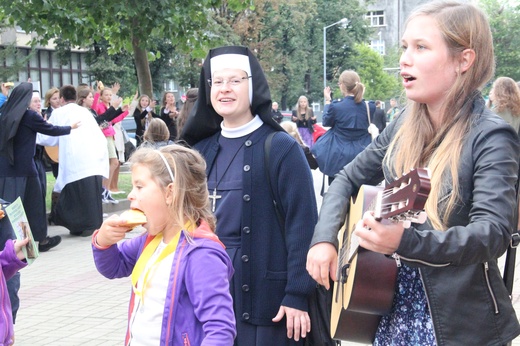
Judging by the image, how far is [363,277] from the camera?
2.60m

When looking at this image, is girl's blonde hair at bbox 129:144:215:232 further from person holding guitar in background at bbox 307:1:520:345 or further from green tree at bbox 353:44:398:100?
green tree at bbox 353:44:398:100

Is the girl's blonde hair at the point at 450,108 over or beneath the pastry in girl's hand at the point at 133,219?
over

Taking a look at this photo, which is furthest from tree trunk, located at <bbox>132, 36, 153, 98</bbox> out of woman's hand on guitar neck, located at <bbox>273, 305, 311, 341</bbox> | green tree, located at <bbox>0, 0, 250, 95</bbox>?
woman's hand on guitar neck, located at <bbox>273, 305, 311, 341</bbox>

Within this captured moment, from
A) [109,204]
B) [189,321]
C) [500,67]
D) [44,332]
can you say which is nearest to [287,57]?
[500,67]

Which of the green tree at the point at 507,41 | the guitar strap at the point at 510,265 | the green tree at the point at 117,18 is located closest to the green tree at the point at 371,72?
the green tree at the point at 507,41

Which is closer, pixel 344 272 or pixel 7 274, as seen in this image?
pixel 344 272

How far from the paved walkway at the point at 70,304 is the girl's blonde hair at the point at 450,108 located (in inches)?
149

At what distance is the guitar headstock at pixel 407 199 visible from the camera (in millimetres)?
1880

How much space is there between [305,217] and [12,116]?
7235 mm

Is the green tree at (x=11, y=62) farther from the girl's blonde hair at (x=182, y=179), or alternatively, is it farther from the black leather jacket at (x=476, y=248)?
the black leather jacket at (x=476, y=248)

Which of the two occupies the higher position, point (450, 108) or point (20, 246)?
point (450, 108)

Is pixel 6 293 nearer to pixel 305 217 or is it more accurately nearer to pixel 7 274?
pixel 7 274

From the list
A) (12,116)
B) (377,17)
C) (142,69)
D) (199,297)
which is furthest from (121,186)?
(377,17)

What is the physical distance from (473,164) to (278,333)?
1401mm
